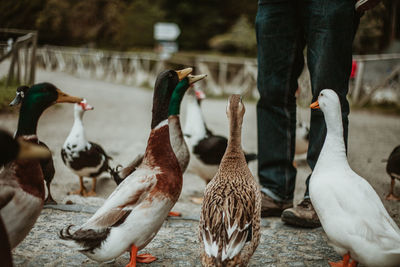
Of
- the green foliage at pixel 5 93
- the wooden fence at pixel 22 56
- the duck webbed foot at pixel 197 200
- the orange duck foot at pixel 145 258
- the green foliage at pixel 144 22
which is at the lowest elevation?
the duck webbed foot at pixel 197 200

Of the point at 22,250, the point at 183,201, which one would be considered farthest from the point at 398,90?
the point at 22,250

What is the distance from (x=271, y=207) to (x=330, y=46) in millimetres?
1203

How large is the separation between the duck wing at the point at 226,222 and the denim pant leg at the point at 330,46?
111 cm

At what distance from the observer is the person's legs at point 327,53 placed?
2.81 m

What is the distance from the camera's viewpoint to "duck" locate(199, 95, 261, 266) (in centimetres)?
186

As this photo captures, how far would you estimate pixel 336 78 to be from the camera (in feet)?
9.34

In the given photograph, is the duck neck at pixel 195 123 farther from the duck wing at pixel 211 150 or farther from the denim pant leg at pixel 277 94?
the denim pant leg at pixel 277 94

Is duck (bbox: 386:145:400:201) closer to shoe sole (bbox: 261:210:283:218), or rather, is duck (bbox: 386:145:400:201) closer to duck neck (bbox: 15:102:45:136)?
shoe sole (bbox: 261:210:283:218)

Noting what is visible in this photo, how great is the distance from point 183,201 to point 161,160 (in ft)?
5.59

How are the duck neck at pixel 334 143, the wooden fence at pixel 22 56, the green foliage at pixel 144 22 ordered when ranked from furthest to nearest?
the green foliage at pixel 144 22, the wooden fence at pixel 22 56, the duck neck at pixel 334 143

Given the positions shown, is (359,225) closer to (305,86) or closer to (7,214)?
(7,214)

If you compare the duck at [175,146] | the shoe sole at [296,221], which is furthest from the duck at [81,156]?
the shoe sole at [296,221]

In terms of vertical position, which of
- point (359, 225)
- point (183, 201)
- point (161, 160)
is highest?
point (161, 160)

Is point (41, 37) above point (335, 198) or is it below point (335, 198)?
above
